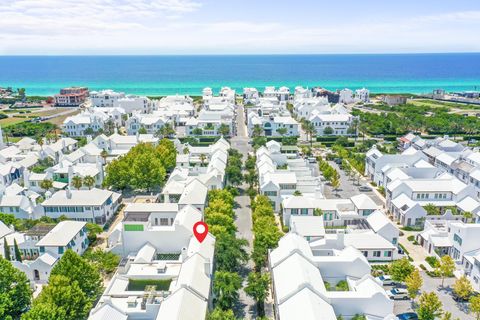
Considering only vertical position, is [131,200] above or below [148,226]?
below

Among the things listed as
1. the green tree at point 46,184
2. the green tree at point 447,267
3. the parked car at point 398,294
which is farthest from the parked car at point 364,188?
the green tree at point 46,184

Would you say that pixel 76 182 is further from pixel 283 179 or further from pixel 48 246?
pixel 283 179

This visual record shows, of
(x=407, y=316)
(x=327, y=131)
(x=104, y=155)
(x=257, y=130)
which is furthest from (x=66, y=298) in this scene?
(x=327, y=131)

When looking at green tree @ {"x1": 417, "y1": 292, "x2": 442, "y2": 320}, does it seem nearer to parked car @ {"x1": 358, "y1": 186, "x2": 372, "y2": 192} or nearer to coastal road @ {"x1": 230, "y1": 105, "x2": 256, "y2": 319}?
coastal road @ {"x1": 230, "y1": 105, "x2": 256, "y2": 319}

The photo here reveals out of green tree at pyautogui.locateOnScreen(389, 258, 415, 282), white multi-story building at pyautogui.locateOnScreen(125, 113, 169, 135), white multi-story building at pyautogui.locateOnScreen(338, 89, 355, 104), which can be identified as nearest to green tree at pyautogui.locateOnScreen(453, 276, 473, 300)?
green tree at pyautogui.locateOnScreen(389, 258, 415, 282)

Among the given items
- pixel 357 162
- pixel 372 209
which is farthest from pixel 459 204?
pixel 357 162

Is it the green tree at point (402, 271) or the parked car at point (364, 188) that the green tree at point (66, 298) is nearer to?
the green tree at point (402, 271)

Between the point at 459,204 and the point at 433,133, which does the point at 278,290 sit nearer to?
the point at 459,204
